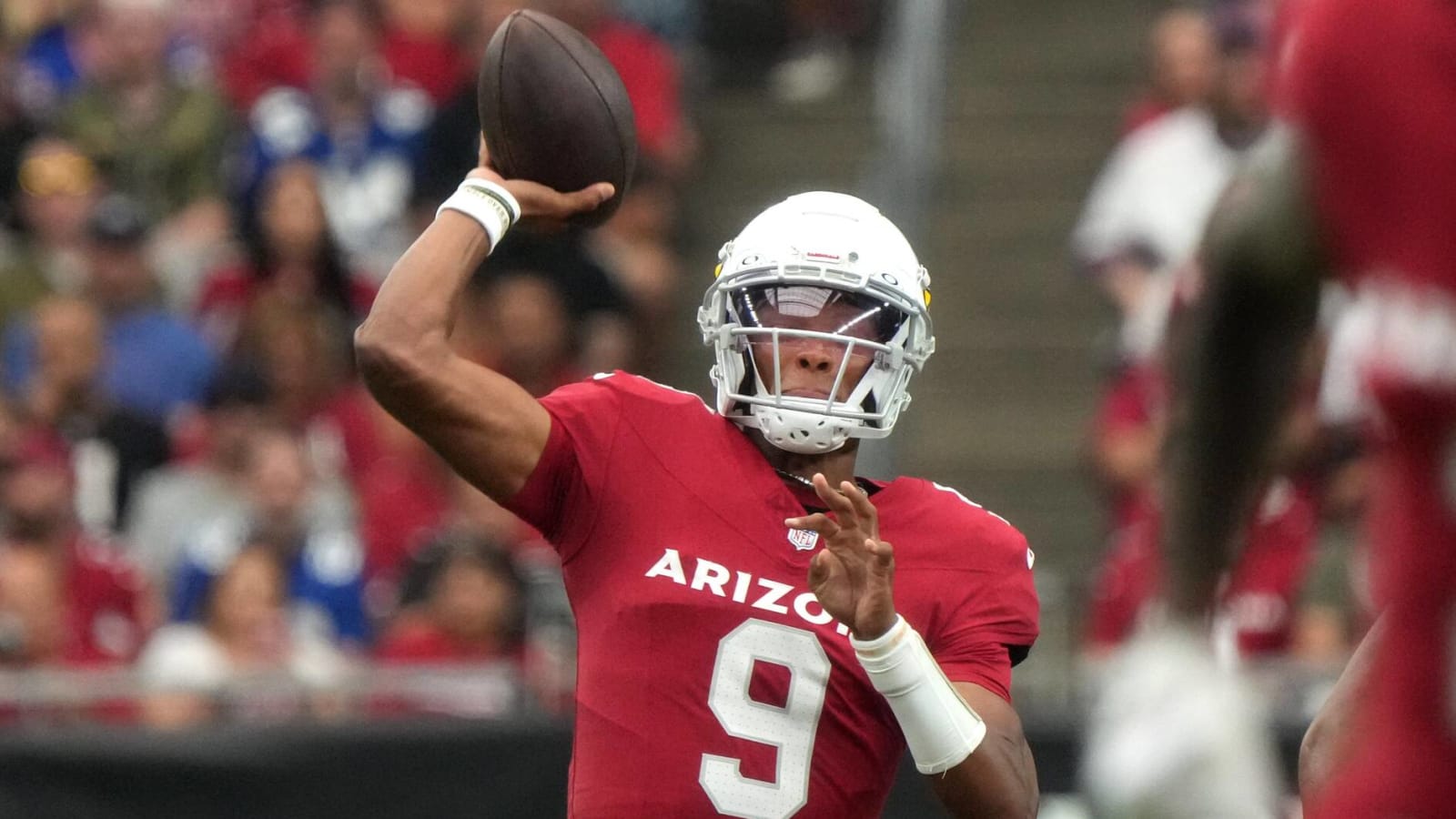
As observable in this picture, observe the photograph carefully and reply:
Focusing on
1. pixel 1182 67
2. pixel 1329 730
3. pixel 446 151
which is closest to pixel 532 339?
pixel 446 151

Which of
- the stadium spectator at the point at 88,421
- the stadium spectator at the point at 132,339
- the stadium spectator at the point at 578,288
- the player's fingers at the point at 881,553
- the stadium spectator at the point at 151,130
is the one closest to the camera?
the player's fingers at the point at 881,553

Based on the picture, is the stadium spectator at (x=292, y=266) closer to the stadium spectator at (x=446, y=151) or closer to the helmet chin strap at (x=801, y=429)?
the stadium spectator at (x=446, y=151)

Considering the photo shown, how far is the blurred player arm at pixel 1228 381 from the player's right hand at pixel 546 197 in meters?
1.67

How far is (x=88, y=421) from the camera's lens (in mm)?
7527

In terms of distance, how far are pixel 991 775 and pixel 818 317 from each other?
0.71 metres

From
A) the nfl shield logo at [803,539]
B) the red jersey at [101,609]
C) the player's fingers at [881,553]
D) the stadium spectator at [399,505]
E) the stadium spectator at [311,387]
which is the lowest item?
the red jersey at [101,609]

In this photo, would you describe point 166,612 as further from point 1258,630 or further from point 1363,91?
point 1363,91

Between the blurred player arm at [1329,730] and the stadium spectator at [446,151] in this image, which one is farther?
the stadium spectator at [446,151]

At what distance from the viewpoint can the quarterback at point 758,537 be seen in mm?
3100

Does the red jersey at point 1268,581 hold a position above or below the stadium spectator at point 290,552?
above

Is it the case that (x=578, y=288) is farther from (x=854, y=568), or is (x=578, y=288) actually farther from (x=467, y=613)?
(x=854, y=568)

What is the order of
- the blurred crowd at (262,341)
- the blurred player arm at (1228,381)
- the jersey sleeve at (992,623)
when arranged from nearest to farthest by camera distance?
the blurred player arm at (1228,381), the jersey sleeve at (992,623), the blurred crowd at (262,341)

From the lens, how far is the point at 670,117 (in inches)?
345

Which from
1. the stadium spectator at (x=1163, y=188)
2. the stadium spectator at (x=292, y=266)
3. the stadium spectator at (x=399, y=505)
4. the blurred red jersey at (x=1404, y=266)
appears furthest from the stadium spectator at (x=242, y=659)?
the blurred red jersey at (x=1404, y=266)
